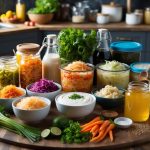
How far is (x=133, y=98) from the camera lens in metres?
1.68

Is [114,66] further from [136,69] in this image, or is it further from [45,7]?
[45,7]

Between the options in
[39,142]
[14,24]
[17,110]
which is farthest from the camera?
[14,24]

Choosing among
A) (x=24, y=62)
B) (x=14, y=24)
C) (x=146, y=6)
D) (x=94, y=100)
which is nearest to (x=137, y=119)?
(x=94, y=100)

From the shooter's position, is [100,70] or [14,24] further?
[14,24]

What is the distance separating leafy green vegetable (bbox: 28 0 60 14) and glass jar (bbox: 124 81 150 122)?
2.55 meters

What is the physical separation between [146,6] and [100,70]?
2767 mm

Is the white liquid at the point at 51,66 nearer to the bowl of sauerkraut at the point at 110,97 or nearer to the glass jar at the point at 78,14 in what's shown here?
the bowl of sauerkraut at the point at 110,97

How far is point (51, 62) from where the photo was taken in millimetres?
2025

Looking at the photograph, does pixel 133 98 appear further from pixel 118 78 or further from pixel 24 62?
pixel 24 62

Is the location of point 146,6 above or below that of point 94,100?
above

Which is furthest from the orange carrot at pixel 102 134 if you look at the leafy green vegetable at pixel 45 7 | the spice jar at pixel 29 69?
the leafy green vegetable at pixel 45 7

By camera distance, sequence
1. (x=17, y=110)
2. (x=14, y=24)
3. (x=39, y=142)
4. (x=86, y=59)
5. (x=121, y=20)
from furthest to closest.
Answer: (x=121, y=20) → (x=14, y=24) → (x=86, y=59) → (x=17, y=110) → (x=39, y=142)

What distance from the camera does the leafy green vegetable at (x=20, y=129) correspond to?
5.02 ft

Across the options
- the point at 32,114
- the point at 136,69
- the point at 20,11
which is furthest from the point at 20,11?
the point at 32,114
